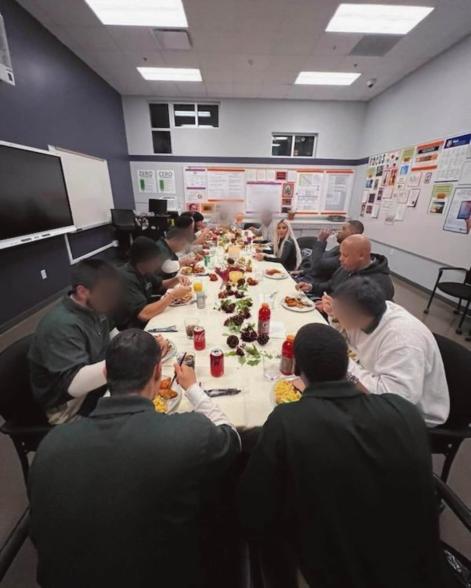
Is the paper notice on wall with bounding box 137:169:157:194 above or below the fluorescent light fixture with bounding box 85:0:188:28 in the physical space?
below

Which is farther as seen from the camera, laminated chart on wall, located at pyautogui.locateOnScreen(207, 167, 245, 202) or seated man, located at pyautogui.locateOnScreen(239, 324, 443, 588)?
laminated chart on wall, located at pyautogui.locateOnScreen(207, 167, 245, 202)

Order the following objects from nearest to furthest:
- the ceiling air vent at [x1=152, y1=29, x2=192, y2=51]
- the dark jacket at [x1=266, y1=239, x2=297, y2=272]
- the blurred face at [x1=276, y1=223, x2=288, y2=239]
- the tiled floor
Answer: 1. the tiled floor
2. the ceiling air vent at [x1=152, y1=29, x2=192, y2=51]
3. the dark jacket at [x1=266, y1=239, x2=297, y2=272]
4. the blurred face at [x1=276, y1=223, x2=288, y2=239]

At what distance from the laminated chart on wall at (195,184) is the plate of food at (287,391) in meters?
6.52

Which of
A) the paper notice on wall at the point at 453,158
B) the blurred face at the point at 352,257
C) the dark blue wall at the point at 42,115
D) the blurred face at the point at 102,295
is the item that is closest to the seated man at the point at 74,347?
the blurred face at the point at 102,295

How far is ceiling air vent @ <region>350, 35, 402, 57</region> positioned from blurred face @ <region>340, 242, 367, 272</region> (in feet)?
11.7

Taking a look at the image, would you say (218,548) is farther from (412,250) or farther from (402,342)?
(412,250)

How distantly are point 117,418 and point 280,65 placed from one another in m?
5.66

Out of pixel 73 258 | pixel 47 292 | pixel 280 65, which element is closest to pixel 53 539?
pixel 47 292

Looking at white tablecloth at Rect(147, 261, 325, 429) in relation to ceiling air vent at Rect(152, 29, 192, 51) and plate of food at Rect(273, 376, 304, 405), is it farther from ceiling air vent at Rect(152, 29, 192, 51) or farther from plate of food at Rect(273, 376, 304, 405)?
ceiling air vent at Rect(152, 29, 192, 51)

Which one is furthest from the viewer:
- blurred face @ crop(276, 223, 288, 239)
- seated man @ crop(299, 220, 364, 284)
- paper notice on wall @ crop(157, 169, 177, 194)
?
paper notice on wall @ crop(157, 169, 177, 194)

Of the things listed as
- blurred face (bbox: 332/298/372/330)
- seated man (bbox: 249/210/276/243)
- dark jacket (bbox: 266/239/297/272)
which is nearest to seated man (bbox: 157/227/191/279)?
dark jacket (bbox: 266/239/297/272)

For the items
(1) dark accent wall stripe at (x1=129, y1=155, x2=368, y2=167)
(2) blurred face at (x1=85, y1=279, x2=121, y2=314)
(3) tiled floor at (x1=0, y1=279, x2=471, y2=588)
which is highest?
(1) dark accent wall stripe at (x1=129, y1=155, x2=368, y2=167)

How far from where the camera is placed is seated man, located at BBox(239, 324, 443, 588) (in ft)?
2.33

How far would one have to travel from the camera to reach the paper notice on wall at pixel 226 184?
6.70 m
